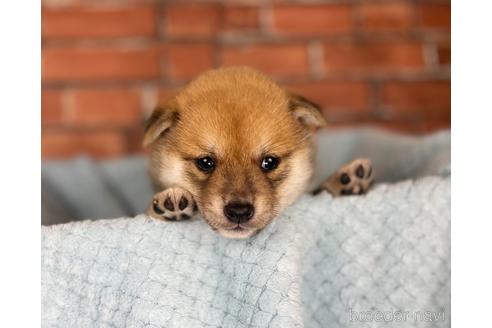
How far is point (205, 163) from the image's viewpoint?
1.45 m

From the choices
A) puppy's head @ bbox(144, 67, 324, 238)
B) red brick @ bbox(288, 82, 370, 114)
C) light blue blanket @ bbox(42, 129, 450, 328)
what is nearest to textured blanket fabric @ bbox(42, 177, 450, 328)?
light blue blanket @ bbox(42, 129, 450, 328)

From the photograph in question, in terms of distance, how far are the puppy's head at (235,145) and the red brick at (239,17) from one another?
3.37 feet

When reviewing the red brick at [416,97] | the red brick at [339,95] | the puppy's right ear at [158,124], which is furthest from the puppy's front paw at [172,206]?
the red brick at [416,97]

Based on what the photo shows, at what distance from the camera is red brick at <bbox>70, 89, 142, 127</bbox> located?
264 cm

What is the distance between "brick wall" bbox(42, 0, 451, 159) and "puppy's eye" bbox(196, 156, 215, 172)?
1.22m

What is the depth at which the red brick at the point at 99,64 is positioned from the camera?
8.48ft

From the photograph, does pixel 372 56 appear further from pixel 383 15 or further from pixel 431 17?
pixel 431 17

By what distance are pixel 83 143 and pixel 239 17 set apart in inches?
37.2

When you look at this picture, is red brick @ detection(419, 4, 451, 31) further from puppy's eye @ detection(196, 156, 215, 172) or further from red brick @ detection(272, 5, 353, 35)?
puppy's eye @ detection(196, 156, 215, 172)

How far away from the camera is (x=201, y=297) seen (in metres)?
1.12

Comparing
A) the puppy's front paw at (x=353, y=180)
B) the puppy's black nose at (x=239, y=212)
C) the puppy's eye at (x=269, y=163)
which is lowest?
the puppy's black nose at (x=239, y=212)
